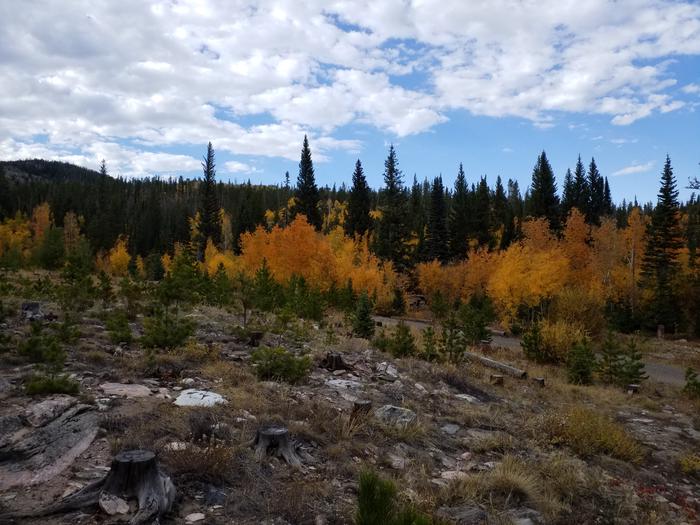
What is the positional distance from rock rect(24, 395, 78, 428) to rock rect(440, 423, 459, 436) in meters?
5.38

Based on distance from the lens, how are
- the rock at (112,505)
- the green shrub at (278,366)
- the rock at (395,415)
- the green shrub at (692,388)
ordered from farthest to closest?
the green shrub at (692,388) < the green shrub at (278,366) < the rock at (395,415) < the rock at (112,505)

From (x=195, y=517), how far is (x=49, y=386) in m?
3.14

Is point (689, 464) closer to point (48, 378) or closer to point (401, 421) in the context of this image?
point (401, 421)

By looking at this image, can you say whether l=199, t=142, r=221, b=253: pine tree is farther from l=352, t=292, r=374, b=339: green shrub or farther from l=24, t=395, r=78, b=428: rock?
l=24, t=395, r=78, b=428: rock

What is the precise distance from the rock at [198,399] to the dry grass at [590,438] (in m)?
5.56

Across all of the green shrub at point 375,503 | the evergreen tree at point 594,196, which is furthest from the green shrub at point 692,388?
the evergreen tree at point 594,196

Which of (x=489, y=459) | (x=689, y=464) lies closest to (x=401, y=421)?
(x=489, y=459)

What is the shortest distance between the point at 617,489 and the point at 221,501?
536cm

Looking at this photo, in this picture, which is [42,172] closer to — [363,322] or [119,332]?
[363,322]

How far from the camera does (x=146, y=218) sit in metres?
95.9

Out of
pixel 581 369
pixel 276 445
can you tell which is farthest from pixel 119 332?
pixel 581 369

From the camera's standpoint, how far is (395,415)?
7.41m

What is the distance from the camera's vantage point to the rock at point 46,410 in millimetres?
5078

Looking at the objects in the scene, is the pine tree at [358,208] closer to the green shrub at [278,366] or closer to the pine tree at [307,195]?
the pine tree at [307,195]
